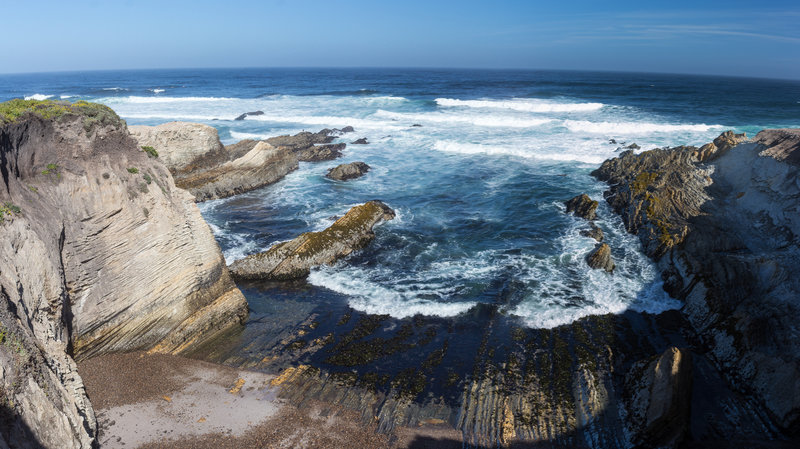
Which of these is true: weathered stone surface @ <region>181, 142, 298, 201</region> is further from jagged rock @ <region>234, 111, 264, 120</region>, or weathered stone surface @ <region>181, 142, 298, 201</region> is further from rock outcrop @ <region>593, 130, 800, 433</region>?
jagged rock @ <region>234, 111, 264, 120</region>

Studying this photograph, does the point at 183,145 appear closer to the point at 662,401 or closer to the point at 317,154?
the point at 317,154

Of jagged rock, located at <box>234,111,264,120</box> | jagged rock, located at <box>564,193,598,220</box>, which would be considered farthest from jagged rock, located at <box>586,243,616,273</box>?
jagged rock, located at <box>234,111,264,120</box>

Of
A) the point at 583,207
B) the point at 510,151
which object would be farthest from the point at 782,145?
the point at 510,151

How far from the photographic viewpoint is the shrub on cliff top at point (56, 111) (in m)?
9.36

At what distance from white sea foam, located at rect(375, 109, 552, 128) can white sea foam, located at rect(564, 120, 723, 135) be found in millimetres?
4538

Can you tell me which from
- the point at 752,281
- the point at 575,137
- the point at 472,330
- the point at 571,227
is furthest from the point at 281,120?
the point at 752,281

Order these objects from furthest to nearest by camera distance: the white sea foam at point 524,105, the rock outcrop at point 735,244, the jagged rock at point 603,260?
the white sea foam at point 524,105, the jagged rock at point 603,260, the rock outcrop at point 735,244

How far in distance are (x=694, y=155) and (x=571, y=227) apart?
9.66m

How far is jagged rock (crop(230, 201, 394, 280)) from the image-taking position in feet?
52.0

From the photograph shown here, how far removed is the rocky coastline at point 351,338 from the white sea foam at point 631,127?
27013mm

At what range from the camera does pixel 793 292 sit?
37.0ft

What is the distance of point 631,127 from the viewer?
4147cm

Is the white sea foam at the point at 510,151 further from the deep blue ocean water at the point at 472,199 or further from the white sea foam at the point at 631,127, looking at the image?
the white sea foam at the point at 631,127

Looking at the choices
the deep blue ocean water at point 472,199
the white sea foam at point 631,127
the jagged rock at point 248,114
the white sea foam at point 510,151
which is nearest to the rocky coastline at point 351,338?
the deep blue ocean water at point 472,199
